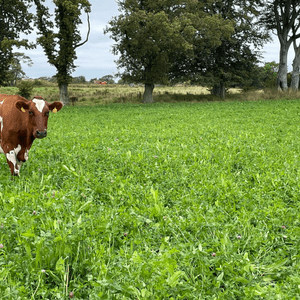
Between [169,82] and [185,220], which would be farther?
[169,82]

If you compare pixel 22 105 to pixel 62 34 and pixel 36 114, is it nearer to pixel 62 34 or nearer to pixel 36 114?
pixel 36 114

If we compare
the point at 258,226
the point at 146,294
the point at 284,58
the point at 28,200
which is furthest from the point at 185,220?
the point at 284,58

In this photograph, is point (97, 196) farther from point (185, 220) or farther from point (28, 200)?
point (185, 220)

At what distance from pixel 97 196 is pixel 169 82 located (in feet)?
107

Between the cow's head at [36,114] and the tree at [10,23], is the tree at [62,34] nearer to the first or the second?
the tree at [10,23]

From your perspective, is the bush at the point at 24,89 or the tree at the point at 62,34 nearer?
the tree at the point at 62,34

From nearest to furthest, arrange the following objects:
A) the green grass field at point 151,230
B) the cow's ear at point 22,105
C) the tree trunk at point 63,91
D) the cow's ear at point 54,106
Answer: the green grass field at point 151,230
the cow's ear at point 22,105
the cow's ear at point 54,106
the tree trunk at point 63,91

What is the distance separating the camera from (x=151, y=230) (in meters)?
3.71

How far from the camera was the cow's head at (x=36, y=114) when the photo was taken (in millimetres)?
4980

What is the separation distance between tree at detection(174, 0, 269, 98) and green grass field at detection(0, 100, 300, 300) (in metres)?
31.7

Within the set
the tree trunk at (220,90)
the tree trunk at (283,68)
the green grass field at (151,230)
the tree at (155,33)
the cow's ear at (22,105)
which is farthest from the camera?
the tree trunk at (220,90)

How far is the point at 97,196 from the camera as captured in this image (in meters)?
4.86

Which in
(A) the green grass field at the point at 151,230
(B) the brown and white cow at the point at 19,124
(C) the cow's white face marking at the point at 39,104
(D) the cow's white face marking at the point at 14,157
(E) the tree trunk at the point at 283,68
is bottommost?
(A) the green grass field at the point at 151,230

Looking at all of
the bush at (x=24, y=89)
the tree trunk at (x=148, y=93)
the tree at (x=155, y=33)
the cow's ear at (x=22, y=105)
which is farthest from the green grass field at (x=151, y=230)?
the bush at (x=24, y=89)
